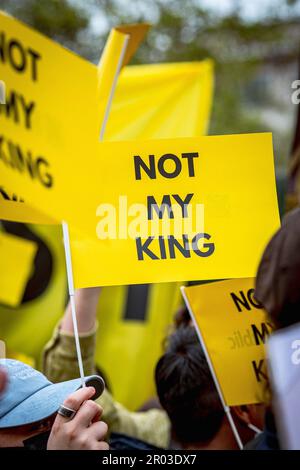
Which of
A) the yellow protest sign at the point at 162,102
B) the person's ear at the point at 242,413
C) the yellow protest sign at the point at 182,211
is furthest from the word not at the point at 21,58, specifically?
the yellow protest sign at the point at 162,102

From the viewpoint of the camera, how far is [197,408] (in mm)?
1881

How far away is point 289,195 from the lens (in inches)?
140

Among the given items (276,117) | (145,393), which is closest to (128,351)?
(145,393)

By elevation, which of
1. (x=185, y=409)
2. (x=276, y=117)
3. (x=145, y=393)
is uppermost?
(x=276, y=117)

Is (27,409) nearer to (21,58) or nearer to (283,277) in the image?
(283,277)

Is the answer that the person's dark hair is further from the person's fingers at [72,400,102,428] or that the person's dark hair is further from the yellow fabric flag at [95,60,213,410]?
the yellow fabric flag at [95,60,213,410]

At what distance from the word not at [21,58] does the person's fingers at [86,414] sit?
83 centimetres

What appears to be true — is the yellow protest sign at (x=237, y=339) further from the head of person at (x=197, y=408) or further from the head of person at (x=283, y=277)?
the head of person at (x=283, y=277)

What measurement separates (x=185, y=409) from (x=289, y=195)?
A: 1.90 meters

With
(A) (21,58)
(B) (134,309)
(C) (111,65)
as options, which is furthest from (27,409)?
(B) (134,309)

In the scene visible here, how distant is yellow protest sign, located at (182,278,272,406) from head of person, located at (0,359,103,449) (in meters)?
0.42

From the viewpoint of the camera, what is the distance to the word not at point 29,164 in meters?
1.68

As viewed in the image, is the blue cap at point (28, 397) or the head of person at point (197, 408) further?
the head of person at point (197, 408)
